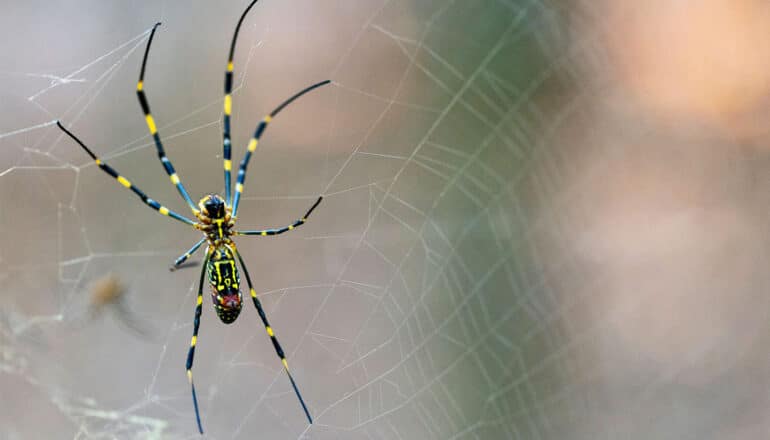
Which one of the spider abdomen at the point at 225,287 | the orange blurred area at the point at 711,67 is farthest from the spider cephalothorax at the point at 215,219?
the orange blurred area at the point at 711,67

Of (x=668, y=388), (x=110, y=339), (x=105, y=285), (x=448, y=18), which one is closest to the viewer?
(x=105, y=285)

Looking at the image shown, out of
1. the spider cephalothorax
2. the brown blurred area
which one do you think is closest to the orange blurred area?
the brown blurred area

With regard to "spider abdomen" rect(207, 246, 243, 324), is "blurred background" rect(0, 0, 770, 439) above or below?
above

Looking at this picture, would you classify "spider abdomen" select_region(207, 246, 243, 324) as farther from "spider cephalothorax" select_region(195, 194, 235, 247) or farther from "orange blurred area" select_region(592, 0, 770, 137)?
"orange blurred area" select_region(592, 0, 770, 137)

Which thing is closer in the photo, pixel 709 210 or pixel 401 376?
pixel 401 376

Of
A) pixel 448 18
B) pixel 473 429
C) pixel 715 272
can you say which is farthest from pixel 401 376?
pixel 715 272

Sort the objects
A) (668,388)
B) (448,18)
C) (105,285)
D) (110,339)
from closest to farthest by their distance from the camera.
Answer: (105,285)
(448,18)
(110,339)
(668,388)

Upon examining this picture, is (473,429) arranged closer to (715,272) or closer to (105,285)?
(105,285)
